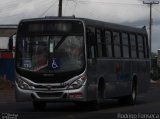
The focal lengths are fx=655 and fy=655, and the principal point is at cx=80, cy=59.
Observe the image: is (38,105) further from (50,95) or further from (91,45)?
(91,45)

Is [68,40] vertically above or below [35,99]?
above

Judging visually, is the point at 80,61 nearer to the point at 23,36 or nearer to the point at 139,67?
the point at 23,36

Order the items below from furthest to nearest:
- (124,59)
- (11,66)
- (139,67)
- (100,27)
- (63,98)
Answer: (11,66), (139,67), (124,59), (100,27), (63,98)

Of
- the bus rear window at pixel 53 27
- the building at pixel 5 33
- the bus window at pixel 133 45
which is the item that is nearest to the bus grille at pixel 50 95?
the bus rear window at pixel 53 27

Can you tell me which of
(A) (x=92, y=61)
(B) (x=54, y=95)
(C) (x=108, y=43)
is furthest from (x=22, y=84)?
(C) (x=108, y=43)

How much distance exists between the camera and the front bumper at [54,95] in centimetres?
2184

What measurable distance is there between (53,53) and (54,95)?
1.41m

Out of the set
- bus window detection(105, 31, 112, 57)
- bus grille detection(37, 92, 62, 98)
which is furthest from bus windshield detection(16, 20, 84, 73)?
bus window detection(105, 31, 112, 57)

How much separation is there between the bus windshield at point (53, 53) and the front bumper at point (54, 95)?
71 cm

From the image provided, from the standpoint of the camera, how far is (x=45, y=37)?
22344mm

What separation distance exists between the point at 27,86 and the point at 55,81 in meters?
1.00

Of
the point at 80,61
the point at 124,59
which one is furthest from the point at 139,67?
the point at 80,61

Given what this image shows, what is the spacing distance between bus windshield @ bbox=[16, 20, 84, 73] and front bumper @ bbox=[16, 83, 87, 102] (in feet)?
2.33

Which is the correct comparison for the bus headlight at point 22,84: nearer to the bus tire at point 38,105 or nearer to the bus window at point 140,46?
the bus tire at point 38,105
